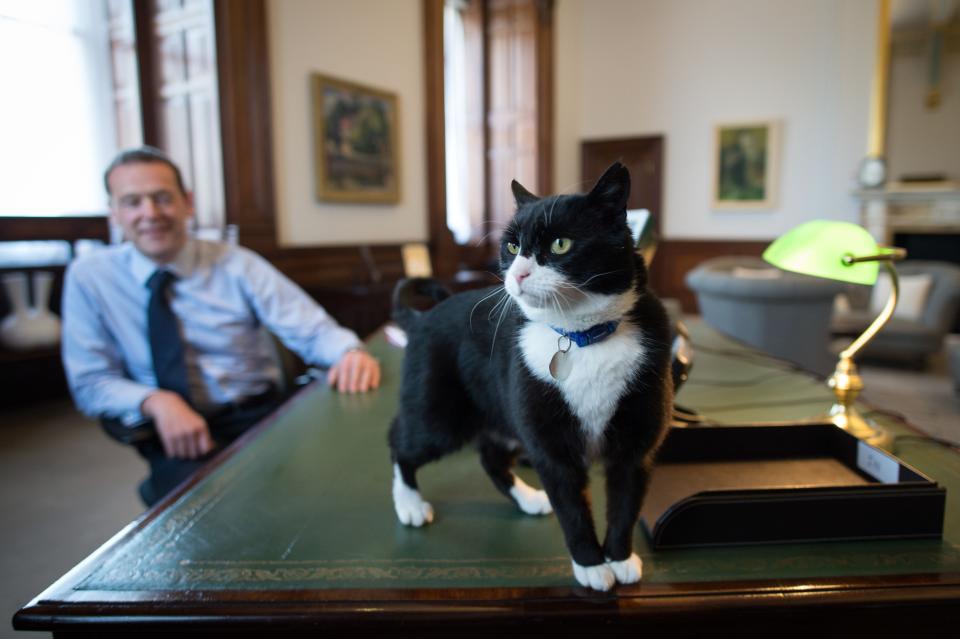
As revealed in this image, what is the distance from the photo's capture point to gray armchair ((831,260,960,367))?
4629mm

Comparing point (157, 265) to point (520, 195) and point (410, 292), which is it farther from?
point (520, 195)

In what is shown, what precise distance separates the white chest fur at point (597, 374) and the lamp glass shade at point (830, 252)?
59 cm

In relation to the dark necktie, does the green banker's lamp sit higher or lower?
higher

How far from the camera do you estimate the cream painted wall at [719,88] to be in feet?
22.3

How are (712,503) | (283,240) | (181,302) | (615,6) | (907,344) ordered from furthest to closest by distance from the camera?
(615,6) < (907,344) < (283,240) < (181,302) < (712,503)

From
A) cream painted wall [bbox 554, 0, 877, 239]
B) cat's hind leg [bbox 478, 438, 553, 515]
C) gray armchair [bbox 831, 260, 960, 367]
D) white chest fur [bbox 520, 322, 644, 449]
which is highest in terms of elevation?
cream painted wall [bbox 554, 0, 877, 239]

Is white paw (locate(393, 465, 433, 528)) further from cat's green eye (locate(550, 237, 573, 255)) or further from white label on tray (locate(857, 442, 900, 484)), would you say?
white label on tray (locate(857, 442, 900, 484))

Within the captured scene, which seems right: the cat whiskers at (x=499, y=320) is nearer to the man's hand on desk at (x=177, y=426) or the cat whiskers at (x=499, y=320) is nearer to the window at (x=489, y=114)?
the man's hand on desk at (x=177, y=426)

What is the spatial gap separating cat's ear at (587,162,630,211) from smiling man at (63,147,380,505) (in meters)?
1.18

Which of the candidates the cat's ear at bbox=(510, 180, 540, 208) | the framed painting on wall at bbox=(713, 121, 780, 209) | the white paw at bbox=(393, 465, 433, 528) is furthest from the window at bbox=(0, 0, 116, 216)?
the framed painting on wall at bbox=(713, 121, 780, 209)

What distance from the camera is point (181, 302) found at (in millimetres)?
1894

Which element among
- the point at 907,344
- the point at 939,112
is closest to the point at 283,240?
the point at 907,344

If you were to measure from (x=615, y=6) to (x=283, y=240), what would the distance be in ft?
19.2

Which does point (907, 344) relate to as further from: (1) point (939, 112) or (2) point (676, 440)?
(2) point (676, 440)
